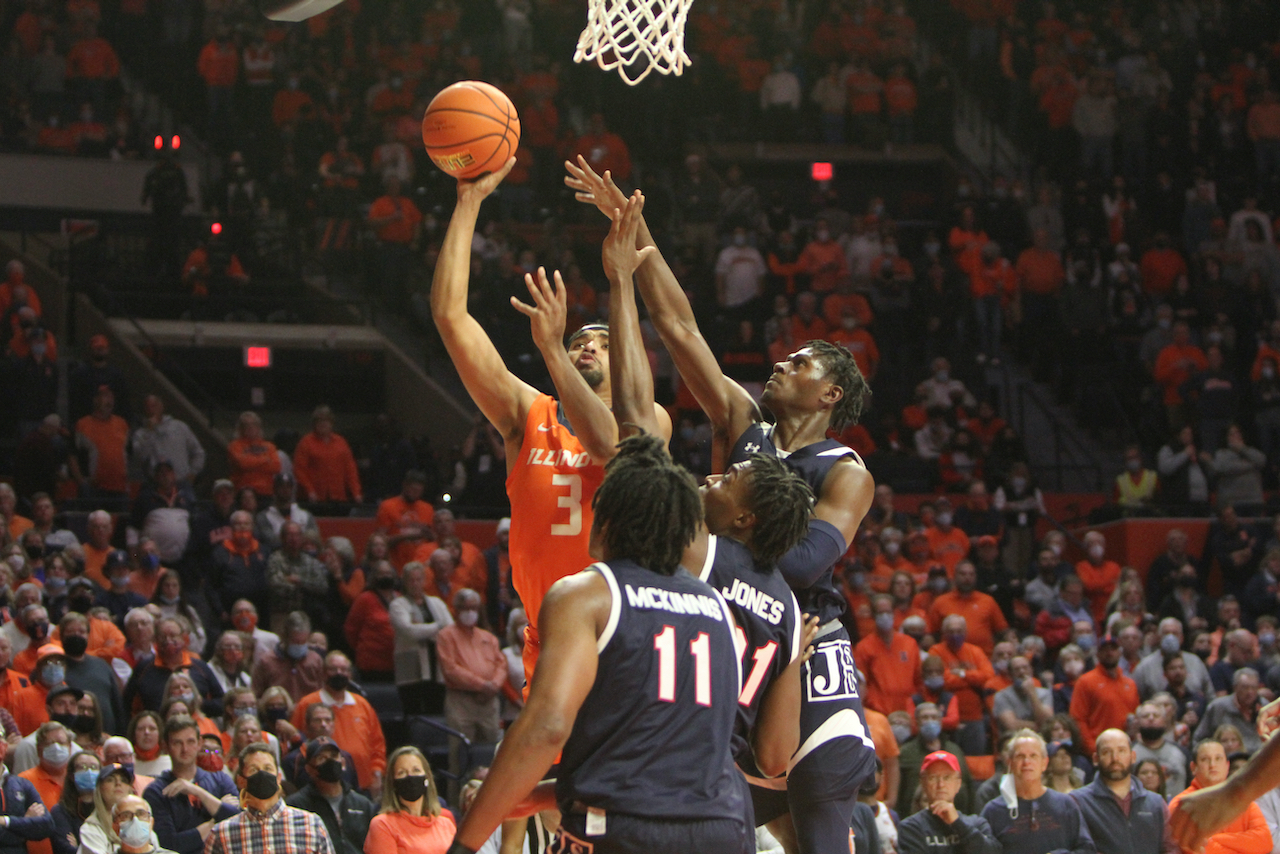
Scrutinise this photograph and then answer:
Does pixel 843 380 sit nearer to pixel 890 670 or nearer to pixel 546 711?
pixel 546 711

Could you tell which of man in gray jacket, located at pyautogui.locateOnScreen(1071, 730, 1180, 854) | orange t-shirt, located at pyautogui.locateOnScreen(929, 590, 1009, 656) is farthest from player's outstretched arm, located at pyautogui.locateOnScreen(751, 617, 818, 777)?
orange t-shirt, located at pyautogui.locateOnScreen(929, 590, 1009, 656)

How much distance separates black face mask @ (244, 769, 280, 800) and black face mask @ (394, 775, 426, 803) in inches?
34.4

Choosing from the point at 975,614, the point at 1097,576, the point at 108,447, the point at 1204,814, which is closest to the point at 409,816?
the point at 1204,814

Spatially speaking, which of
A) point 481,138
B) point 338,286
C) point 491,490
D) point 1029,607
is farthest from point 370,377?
point 481,138

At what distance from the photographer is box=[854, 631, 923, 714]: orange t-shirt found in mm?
13117

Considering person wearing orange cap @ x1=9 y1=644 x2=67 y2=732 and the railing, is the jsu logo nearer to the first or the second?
person wearing orange cap @ x1=9 y1=644 x2=67 y2=732

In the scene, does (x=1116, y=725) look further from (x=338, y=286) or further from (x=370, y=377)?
(x=338, y=286)

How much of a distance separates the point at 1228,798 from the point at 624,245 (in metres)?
2.47

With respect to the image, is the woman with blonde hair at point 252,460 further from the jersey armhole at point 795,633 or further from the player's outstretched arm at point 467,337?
the jersey armhole at point 795,633

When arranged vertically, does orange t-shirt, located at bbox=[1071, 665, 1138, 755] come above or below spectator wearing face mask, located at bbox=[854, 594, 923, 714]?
below

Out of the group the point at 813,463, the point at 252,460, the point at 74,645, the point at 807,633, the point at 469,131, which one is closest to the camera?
the point at 807,633

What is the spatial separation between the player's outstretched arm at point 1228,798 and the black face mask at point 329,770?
6.82 meters

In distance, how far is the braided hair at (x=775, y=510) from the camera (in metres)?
4.94

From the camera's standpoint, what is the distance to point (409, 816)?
9531 mm
